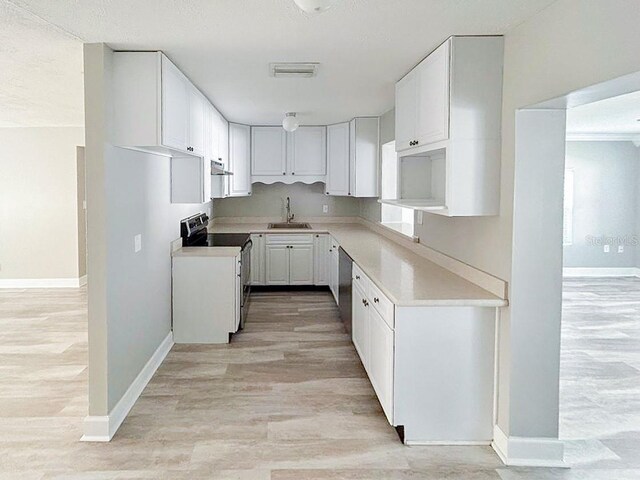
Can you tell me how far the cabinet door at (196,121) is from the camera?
4344 millimetres

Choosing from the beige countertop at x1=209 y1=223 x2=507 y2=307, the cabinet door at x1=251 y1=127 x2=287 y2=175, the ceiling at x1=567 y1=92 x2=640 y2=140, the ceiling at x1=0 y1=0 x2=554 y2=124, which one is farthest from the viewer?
the cabinet door at x1=251 y1=127 x2=287 y2=175

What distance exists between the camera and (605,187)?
887 cm

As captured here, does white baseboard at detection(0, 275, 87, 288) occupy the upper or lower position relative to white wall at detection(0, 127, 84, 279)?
lower

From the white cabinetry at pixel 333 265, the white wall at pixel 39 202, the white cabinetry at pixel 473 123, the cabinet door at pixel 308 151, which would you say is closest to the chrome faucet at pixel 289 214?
the cabinet door at pixel 308 151

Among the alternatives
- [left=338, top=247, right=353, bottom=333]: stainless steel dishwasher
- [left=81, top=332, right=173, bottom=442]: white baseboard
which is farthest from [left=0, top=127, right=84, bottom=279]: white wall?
[left=81, top=332, right=173, bottom=442]: white baseboard

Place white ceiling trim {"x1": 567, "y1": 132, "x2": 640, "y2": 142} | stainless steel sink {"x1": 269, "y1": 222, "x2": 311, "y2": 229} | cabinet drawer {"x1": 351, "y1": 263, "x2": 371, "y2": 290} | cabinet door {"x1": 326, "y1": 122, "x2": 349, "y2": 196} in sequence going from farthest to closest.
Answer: white ceiling trim {"x1": 567, "y1": 132, "x2": 640, "y2": 142} → stainless steel sink {"x1": 269, "y1": 222, "x2": 311, "y2": 229} → cabinet door {"x1": 326, "y1": 122, "x2": 349, "y2": 196} → cabinet drawer {"x1": 351, "y1": 263, "x2": 371, "y2": 290}

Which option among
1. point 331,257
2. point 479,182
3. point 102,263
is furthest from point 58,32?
point 331,257

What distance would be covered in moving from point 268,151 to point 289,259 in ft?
5.02

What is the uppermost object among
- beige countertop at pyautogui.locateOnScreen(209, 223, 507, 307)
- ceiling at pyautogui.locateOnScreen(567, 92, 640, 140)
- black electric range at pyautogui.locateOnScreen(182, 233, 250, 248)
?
ceiling at pyautogui.locateOnScreen(567, 92, 640, 140)

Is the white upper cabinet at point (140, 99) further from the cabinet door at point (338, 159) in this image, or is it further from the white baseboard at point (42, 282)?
the white baseboard at point (42, 282)

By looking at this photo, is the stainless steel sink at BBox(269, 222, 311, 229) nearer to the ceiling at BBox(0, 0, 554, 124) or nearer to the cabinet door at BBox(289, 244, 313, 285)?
the cabinet door at BBox(289, 244, 313, 285)

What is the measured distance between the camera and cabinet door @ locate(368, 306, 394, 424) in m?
3.09

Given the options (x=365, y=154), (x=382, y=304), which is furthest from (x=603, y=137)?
(x=382, y=304)

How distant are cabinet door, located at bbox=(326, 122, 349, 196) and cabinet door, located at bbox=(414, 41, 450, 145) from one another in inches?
139
